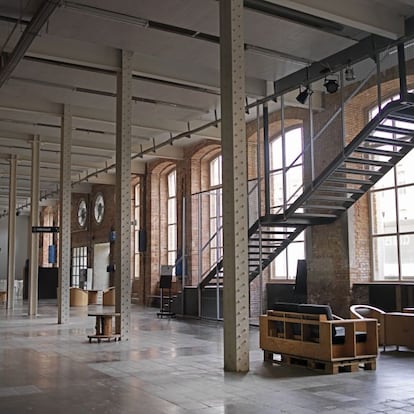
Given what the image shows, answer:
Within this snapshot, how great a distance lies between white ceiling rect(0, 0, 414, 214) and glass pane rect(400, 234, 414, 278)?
432cm

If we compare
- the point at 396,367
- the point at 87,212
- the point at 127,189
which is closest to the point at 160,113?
the point at 127,189

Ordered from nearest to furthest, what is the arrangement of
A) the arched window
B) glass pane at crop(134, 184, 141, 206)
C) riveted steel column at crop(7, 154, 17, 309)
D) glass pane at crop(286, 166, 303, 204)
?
glass pane at crop(286, 166, 303, 204)
riveted steel column at crop(7, 154, 17, 309)
the arched window
glass pane at crop(134, 184, 141, 206)

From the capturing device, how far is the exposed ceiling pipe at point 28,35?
8211 mm

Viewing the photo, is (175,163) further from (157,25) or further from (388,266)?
(157,25)

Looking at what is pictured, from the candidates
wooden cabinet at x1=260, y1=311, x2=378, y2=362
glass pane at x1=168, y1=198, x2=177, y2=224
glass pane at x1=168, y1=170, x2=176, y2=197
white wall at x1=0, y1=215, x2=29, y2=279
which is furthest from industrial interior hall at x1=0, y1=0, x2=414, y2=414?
white wall at x1=0, y1=215, x2=29, y2=279

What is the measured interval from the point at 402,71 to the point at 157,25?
402 centimetres

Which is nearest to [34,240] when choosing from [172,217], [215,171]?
[215,171]

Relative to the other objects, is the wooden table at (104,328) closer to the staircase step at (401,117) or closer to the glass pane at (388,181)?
the staircase step at (401,117)

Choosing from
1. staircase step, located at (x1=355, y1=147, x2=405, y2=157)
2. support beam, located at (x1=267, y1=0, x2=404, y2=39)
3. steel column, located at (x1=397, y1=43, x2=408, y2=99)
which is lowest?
staircase step, located at (x1=355, y1=147, x2=405, y2=157)

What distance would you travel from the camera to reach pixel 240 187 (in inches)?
278

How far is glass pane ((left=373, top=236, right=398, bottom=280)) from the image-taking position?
492 inches

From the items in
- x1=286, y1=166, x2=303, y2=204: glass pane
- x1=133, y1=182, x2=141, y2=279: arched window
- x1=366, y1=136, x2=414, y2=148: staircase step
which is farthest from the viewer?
x1=133, y1=182, x2=141, y2=279: arched window

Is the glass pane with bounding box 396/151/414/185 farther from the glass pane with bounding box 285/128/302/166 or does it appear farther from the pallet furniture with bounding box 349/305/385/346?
the pallet furniture with bounding box 349/305/385/346

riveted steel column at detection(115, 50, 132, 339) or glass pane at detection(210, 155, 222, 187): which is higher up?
glass pane at detection(210, 155, 222, 187)
